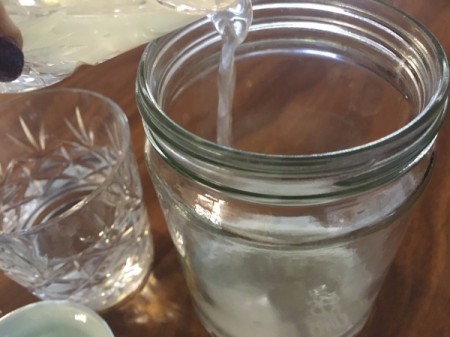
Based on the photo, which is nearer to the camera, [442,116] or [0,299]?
[442,116]

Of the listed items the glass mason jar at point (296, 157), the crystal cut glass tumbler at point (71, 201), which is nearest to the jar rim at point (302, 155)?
the glass mason jar at point (296, 157)

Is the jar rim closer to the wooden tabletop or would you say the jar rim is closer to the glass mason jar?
the glass mason jar

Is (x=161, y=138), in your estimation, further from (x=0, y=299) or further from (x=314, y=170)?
(x=0, y=299)

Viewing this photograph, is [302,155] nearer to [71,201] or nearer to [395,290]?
[395,290]

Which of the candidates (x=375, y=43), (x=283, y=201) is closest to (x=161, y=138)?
(x=283, y=201)

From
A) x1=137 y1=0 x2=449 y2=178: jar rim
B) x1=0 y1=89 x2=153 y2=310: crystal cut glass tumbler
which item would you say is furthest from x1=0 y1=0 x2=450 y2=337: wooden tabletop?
x1=137 y1=0 x2=449 y2=178: jar rim

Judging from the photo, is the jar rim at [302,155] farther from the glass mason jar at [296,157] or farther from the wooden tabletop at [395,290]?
the wooden tabletop at [395,290]
